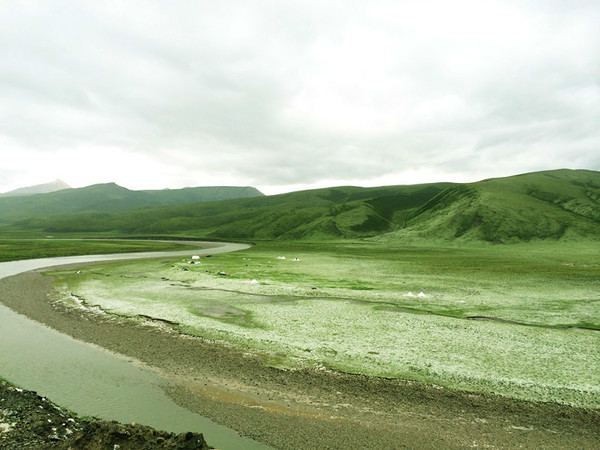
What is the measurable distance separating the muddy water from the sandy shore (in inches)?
30.5

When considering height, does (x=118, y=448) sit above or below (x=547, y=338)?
above

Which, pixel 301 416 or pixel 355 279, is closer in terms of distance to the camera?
pixel 301 416

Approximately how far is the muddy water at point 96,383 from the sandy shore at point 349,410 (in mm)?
774

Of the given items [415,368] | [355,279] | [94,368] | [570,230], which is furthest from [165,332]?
[570,230]

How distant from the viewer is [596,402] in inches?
584

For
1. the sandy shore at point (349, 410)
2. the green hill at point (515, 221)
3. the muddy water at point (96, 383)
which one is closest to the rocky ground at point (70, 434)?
the muddy water at point (96, 383)

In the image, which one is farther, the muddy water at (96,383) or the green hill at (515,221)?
the green hill at (515,221)

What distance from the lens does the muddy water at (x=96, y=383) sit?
513 inches

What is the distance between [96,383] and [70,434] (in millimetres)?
5477

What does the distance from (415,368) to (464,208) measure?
198 meters

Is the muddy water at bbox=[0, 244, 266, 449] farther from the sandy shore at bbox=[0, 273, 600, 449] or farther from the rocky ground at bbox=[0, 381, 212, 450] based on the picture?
the rocky ground at bbox=[0, 381, 212, 450]

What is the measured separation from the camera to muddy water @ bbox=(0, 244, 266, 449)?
1302cm

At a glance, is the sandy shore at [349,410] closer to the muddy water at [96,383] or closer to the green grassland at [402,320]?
the muddy water at [96,383]

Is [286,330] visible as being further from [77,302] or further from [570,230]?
[570,230]
